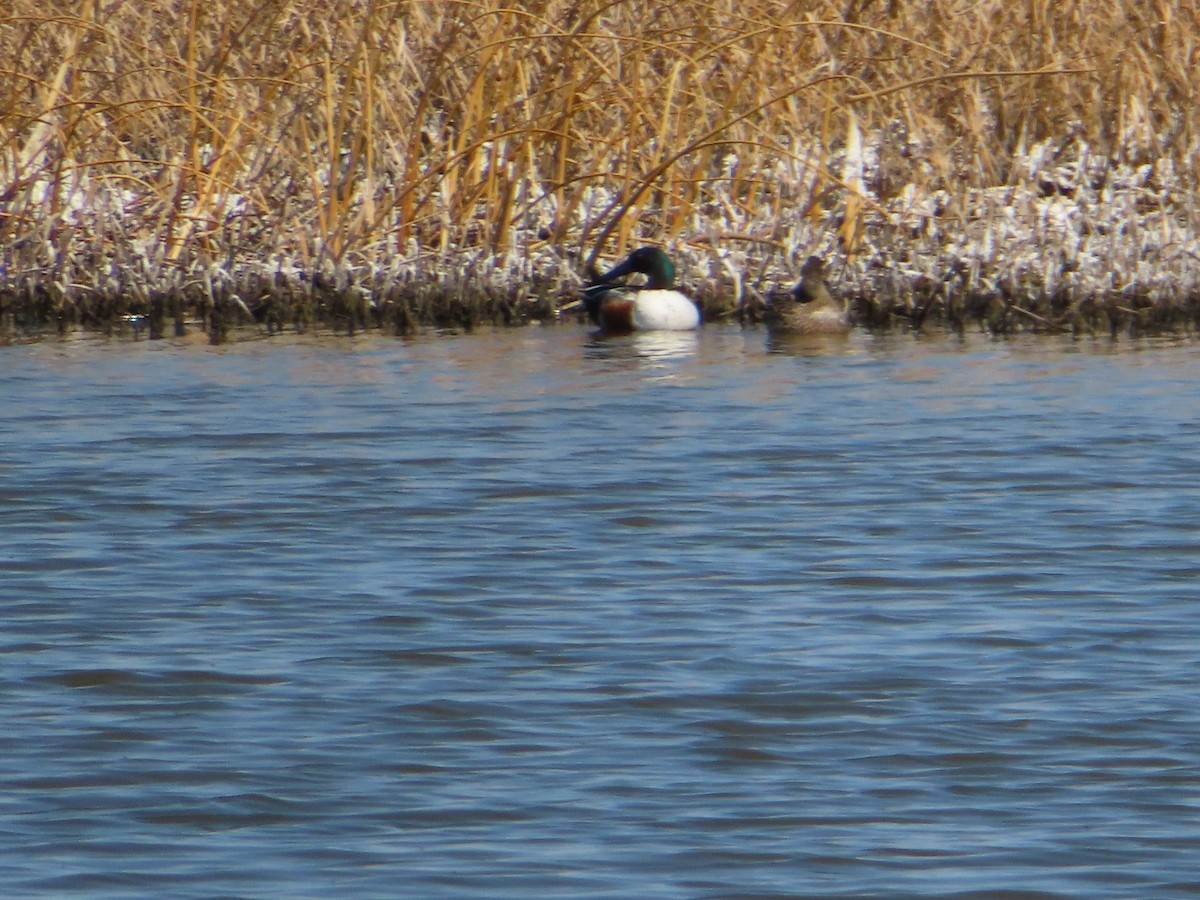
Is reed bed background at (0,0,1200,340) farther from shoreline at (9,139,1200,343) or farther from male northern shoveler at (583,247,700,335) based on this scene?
male northern shoveler at (583,247,700,335)

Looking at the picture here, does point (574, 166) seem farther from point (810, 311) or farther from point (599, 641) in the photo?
point (599, 641)

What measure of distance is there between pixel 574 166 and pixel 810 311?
6.84ft

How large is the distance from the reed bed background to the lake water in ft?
8.09

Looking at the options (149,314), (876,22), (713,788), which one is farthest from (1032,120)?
(713,788)

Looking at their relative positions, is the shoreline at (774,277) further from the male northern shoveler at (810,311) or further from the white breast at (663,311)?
the male northern shoveler at (810,311)

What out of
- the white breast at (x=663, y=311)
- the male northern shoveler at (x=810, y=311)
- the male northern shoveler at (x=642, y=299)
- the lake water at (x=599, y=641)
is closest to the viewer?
the lake water at (x=599, y=641)

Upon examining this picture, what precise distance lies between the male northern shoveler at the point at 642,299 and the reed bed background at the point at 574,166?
1.11ft

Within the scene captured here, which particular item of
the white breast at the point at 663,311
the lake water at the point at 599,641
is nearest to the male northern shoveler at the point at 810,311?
the white breast at the point at 663,311

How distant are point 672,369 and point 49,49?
469 centimetres

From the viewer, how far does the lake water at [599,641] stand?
4.36m

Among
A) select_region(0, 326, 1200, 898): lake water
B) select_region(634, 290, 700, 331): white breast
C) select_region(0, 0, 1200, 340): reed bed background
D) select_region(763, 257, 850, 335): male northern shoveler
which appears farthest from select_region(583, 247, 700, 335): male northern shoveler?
select_region(0, 326, 1200, 898): lake water

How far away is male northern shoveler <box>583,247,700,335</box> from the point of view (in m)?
12.8

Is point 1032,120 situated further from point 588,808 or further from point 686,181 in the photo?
point 588,808

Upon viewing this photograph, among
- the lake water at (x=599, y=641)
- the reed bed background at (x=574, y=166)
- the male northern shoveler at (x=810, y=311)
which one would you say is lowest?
the lake water at (x=599, y=641)
